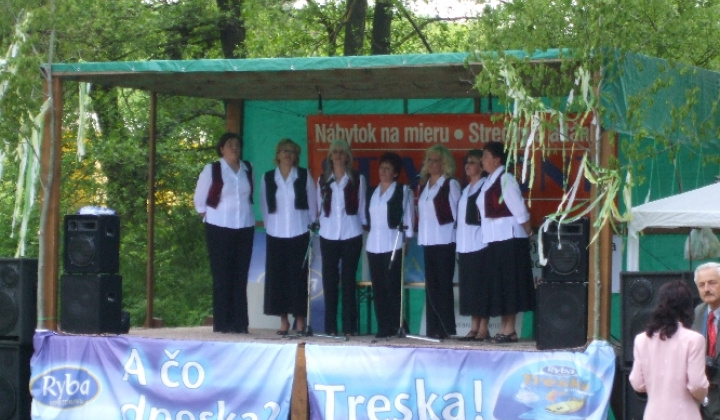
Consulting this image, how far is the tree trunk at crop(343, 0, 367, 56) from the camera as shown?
14688mm

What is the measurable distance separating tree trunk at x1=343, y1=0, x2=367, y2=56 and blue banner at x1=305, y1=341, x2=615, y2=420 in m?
7.27

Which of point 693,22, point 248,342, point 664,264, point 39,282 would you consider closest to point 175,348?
point 248,342

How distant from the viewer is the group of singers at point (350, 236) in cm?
895

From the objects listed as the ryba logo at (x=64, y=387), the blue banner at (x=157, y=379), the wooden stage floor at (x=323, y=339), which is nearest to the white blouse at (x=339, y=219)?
the wooden stage floor at (x=323, y=339)

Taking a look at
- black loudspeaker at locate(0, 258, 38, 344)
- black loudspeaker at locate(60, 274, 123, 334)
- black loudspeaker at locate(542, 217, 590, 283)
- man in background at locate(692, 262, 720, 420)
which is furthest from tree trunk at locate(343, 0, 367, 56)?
man in background at locate(692, 262, 720, 420)

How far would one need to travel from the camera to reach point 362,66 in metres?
8.11

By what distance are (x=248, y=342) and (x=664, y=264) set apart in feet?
11.9

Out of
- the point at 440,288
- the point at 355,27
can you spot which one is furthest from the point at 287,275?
the point at 355,27

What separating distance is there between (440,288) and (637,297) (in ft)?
6.76

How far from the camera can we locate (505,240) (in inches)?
342

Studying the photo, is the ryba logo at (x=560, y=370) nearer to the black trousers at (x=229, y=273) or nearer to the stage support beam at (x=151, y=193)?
the black trousers at (x=229, y=273)

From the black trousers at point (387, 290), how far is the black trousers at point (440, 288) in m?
0.21

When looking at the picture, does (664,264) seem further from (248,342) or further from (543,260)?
(248,342)

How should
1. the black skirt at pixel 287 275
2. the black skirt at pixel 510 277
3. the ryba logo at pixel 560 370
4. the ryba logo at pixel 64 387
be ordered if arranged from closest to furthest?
the ryba logo at pixel 560 370
the ryba logo at pixel 64 387
the black skirt at pixel 510 277
the black skirt at pixel 287 275
